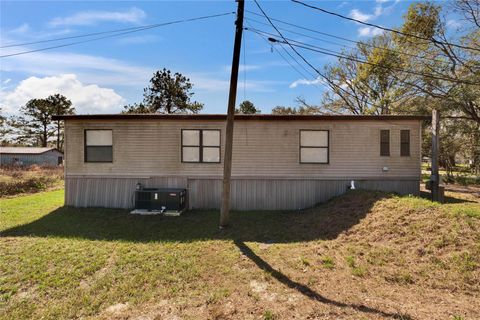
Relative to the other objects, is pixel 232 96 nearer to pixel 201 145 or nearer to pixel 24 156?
pixel 201 145

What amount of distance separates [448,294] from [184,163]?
7.96 meters

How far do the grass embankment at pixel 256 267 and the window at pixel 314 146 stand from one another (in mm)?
2416

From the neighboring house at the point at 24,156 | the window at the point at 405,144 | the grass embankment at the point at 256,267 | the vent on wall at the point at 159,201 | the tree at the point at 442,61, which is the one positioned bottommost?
the grass embankment at the point at 256,267

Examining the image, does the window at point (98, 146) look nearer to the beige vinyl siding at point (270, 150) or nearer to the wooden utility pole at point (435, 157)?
the beige vinyl siding at point (270, 150)

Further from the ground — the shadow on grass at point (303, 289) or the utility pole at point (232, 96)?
the utility pole at point (232, 96)

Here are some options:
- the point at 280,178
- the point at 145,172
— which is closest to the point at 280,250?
the point at 280,178

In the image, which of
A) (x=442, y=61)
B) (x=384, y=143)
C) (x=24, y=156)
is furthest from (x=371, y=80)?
(x=24, y=156)

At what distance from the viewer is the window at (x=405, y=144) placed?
9.53 m

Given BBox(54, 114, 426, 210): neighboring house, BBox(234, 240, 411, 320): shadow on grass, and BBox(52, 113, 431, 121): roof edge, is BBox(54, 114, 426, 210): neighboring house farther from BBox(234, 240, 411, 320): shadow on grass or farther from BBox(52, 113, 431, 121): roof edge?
BBox(234, 240, 411, 320): shadow on grass

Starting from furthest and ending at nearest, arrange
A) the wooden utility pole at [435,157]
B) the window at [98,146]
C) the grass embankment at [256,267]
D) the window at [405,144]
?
1. the window at [98,146]
2. the window at [405,144]
3. the wooden utility pole at [435,157]
4. the grass embankment at [256,267]

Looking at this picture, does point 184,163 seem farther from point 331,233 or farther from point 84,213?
point 331,233

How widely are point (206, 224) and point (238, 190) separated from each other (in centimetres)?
218

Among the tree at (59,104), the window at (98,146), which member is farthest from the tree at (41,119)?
the window at (98,146)

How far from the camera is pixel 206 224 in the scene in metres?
7.75
